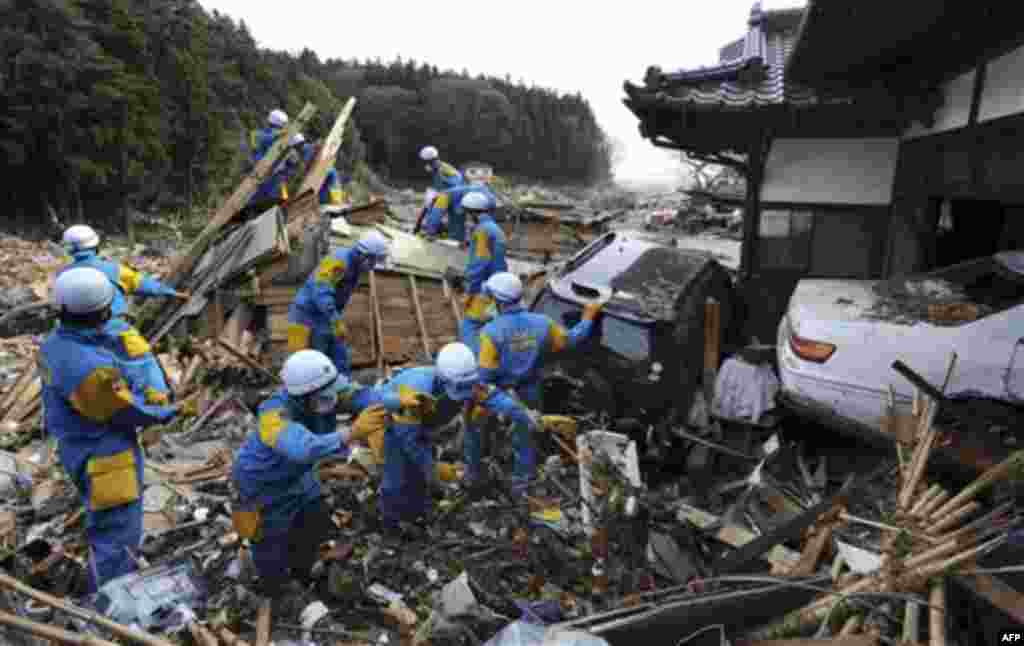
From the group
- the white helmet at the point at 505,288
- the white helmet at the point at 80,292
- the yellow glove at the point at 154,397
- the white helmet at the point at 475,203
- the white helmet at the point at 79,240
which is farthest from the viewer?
the white helmet at the point at 475,203

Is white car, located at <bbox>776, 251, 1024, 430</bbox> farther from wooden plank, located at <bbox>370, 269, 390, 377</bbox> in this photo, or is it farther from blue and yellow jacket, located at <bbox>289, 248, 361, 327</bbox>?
wooden plank, located at <bbox>370, 269, 390, 377</bbox>

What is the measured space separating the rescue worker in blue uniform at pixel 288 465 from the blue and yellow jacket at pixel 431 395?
28 centimetres

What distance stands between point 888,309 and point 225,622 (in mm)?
5017

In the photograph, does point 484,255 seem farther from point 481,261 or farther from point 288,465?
point 288,465

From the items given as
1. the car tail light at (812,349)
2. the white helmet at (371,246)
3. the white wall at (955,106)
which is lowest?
the car tail light at (812,349)

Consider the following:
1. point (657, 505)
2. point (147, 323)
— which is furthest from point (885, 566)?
point (147, 323)

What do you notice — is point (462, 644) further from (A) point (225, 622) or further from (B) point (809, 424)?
(B) point (809, 424)

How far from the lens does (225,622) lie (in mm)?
3215

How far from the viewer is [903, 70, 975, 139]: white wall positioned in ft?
17.9

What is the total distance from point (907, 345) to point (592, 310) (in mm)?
2330

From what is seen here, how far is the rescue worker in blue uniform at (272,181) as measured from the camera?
9156mm

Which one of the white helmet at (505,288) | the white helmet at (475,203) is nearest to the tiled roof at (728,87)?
the white helmet at (475,203)

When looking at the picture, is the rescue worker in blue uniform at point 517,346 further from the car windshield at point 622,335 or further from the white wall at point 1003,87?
the white wall at point 1003,87

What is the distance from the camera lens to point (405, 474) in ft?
13.6
